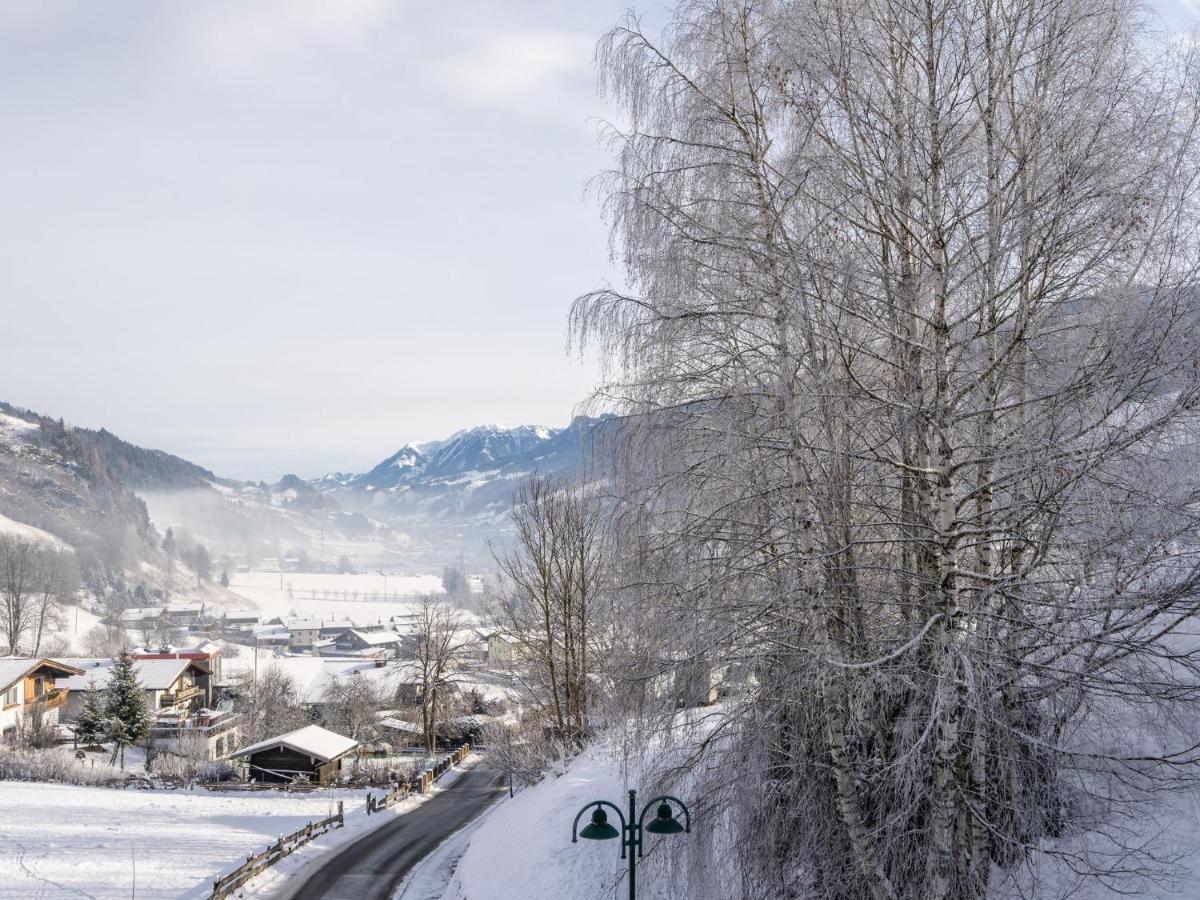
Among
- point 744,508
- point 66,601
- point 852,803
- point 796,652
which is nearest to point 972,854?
point 852,803

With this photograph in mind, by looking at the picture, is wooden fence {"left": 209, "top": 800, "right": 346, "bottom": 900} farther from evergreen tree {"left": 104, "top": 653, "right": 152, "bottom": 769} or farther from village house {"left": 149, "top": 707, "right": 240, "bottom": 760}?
evergreen tree {"left": 104, "top": 653, "right": 152, "bottom": 769}

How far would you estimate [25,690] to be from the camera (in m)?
48.9

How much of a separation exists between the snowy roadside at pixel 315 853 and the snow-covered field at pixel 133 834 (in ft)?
1.96

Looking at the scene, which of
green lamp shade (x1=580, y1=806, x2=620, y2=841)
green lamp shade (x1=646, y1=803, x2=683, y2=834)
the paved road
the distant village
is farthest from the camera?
the distant village

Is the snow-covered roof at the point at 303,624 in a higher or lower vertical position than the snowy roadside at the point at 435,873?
lower

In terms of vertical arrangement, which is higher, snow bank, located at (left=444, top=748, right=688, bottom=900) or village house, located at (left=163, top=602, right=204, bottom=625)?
snow bank, located at (left=444, top=748, right=688, bottom=900)

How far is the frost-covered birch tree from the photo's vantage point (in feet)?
19.6

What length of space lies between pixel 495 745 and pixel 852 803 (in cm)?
2171

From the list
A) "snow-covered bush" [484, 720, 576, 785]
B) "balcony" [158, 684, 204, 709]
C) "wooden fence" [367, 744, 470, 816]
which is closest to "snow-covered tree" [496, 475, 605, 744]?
"snow-covered bush" [484, 720, 576, 785]

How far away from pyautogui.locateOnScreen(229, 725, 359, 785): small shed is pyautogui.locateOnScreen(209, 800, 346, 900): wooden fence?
36.6 feet

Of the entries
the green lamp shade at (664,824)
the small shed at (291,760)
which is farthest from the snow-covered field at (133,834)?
the green lamp shade at (664,824)

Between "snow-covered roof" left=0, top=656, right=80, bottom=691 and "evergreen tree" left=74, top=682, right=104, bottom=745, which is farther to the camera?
→ "snow-covered roof" left=0, top=656, right=80, bottom=691

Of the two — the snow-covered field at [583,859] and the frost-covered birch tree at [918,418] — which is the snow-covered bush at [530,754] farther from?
the frost-covered birch tree at [918,418]

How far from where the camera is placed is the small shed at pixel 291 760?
133 ft
